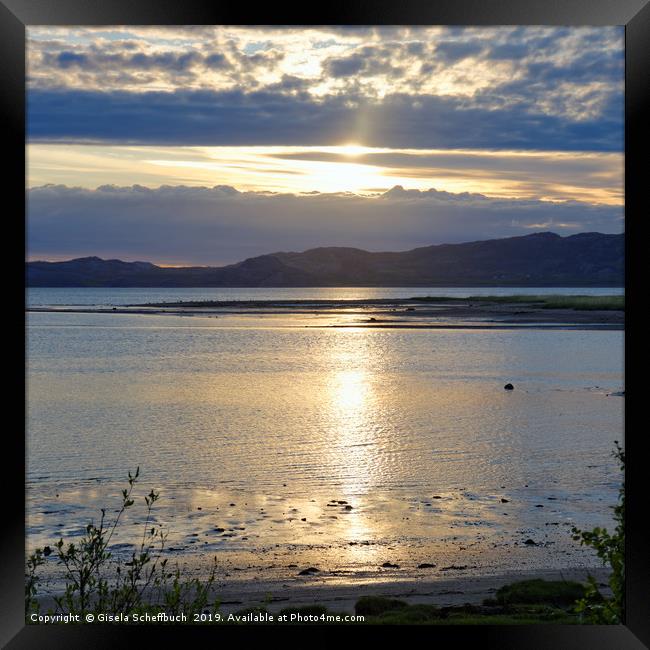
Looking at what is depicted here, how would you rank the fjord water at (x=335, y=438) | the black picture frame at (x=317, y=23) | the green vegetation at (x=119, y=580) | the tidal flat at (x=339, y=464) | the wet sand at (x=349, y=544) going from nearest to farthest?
the black picture frame at (x=317, y=23)
the green vegetation at (x=119, y=580)
the wet sand at (x=349, y=544)
the tidal flat at (x=339, y=464)
the fjord water at (x=335, y=438)

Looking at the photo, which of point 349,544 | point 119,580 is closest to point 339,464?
point 349,544

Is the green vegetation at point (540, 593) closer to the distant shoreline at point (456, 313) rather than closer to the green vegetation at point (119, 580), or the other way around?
the green vegetation at point (119, 580)

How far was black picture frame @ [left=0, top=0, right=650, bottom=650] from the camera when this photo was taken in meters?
4.16

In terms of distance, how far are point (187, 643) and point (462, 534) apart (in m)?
6.52

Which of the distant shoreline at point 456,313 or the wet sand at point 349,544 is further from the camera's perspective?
the distant shoreline at point 456,313

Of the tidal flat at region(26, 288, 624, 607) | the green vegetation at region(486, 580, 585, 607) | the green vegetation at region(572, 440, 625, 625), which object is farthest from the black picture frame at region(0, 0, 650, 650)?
the tidal flat at region(26, 288, 624, 607)

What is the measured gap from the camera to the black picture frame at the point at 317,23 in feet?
13.6

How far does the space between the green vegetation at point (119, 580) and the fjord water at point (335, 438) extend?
→ 958 millimetres

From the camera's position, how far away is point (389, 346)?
41.5 metres

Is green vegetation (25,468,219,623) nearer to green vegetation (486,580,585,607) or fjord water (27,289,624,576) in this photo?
fjord water (27,289,624,576)

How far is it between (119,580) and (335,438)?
8.80 metres

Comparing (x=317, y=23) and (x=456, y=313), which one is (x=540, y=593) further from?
(x=456, y=313)

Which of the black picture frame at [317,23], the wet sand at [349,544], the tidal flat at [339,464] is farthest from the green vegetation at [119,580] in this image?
the black picture frame at [317,23]
